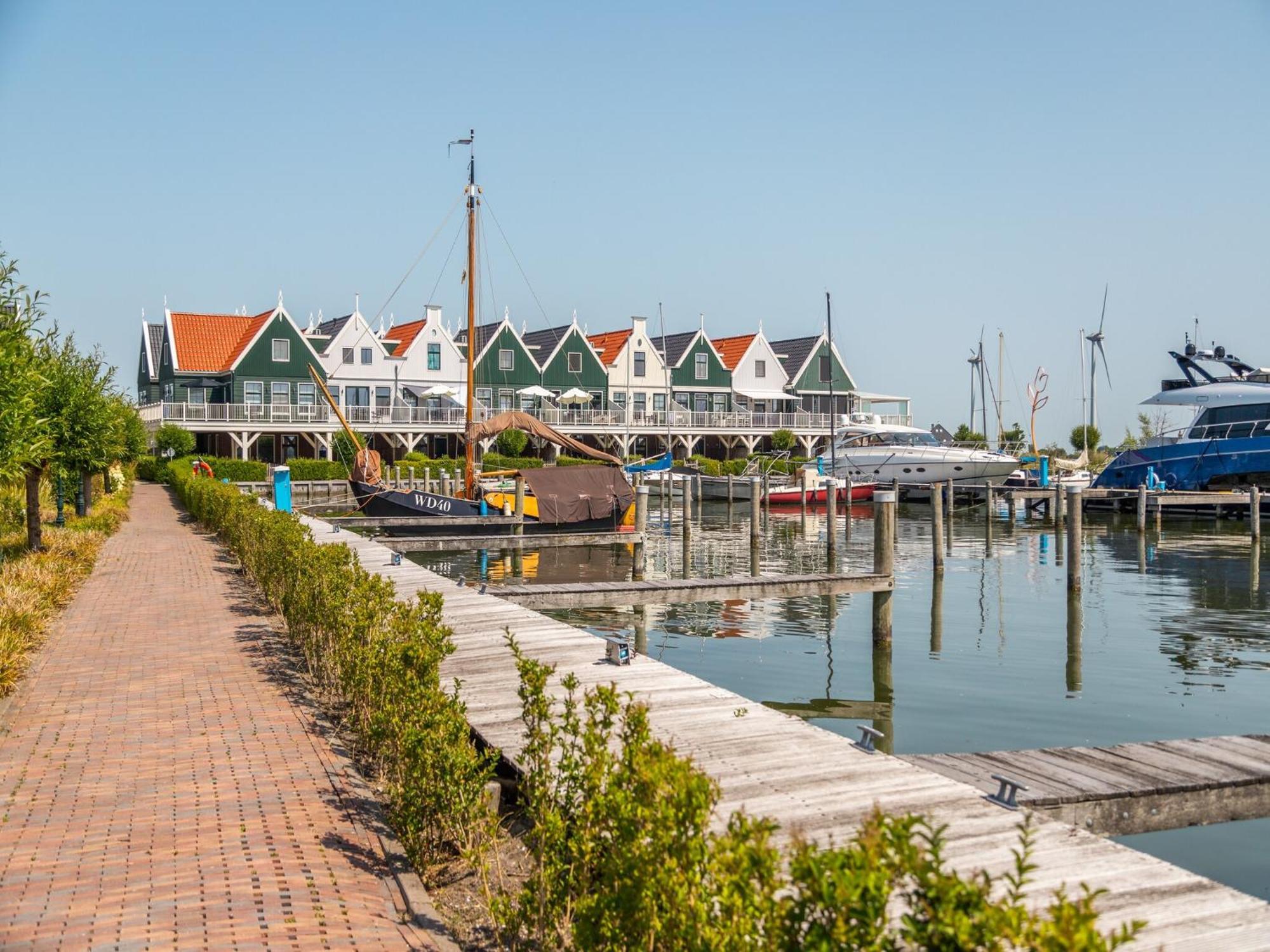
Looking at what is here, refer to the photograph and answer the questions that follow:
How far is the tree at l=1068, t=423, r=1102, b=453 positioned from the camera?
73.0 meters

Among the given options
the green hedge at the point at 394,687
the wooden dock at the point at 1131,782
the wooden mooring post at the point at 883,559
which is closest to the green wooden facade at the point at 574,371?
the wooden mooring post at the point at 883,559

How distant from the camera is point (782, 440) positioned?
69312mm

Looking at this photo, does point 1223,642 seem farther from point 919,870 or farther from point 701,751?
point 919,870

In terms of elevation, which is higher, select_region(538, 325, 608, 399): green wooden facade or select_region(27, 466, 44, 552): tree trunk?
select_region(538, 325, 608, 399): green wooden facade

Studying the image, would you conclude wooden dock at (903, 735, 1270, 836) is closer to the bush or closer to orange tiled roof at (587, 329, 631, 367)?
the bush

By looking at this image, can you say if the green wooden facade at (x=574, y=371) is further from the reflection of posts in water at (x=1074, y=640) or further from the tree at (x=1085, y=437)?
the reflection of posts in water at (x=1074, y=640)

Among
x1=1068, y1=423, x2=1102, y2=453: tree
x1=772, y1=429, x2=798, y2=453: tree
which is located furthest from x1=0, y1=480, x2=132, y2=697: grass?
x1=1068, y1=423, x2=1102, y2=453: tree

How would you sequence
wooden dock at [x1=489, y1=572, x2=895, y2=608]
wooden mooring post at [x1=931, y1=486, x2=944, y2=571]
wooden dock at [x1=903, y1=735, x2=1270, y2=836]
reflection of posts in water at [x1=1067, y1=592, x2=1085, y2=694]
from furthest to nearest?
wooden mooring post at [x1=931, y1=486, x2=944, y2=571] → reflection of posts in water at [x1=1067, y1=592, x2=1085, y2=694] → wooden dock at [x1=489, y1=572, x2=895, y2=608] → wooden dock at [x1=903, y1=735, x2=1270, y2=836]

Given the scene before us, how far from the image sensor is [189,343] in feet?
204

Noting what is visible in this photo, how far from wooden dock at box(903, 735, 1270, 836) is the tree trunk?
1878 cm

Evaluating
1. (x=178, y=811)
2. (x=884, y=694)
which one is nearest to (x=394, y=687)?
(x=178, y=811)

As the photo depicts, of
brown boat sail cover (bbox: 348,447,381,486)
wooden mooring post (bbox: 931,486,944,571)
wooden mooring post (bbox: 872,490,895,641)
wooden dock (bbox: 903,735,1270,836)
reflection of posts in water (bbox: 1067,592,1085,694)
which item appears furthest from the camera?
brown boat sail cover (bbox: 348,447,381,486)

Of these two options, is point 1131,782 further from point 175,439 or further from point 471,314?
point 175,439

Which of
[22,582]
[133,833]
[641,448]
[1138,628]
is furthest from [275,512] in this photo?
[641,448]
